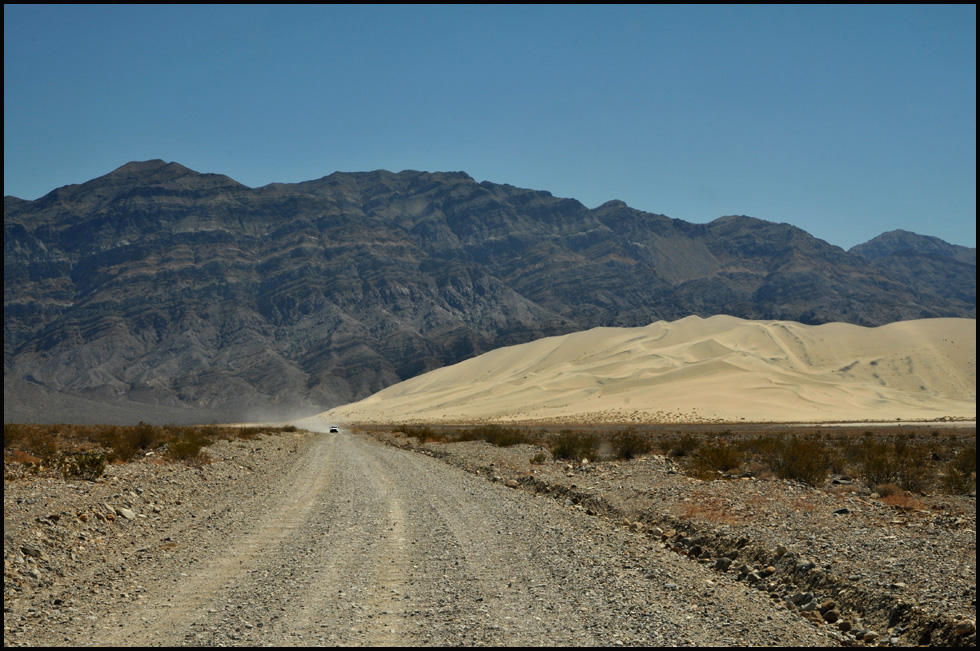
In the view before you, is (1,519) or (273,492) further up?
(1,519)

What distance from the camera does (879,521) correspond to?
11977mm

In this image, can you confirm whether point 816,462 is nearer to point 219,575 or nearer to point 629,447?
point 629,447

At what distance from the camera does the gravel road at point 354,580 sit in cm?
674

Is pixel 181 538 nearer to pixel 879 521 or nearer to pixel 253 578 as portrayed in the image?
pixel 253 578

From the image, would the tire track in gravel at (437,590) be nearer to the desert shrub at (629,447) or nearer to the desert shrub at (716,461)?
the desert shrub at (716,461)

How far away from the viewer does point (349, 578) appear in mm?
8594

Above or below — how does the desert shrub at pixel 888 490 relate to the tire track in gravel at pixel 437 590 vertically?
below

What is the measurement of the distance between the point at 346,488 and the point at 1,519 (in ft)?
30.9

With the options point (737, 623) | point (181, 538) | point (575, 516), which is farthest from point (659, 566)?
point (181, 538)

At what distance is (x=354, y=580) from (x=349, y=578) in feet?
0.41

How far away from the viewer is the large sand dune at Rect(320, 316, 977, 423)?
8188 cm

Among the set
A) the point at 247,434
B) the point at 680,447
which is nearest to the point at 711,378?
the point at 247,434

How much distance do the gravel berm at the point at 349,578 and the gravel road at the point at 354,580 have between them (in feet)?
0.10

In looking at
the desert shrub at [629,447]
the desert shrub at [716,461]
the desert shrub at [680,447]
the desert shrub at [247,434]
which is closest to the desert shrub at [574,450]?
the desert shrub at [629,447]
